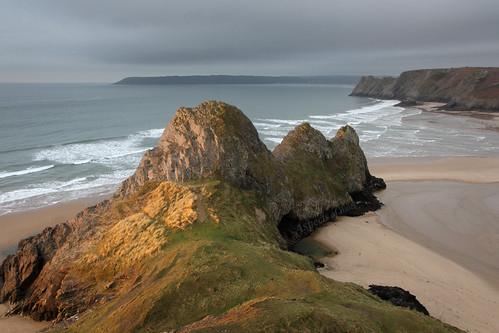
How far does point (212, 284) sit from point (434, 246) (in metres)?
17.7

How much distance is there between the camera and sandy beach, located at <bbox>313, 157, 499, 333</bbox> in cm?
2092

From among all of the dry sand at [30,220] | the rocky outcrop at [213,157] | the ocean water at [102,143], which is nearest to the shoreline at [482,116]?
the ocean water at [102,143]

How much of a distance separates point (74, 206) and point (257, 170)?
16.9 metres

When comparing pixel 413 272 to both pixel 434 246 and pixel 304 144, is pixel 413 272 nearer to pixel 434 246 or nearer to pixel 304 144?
pixel 434 246

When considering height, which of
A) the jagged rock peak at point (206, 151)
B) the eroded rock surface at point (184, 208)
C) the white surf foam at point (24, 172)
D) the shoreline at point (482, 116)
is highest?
the jagged rock peak at point (206, 151)

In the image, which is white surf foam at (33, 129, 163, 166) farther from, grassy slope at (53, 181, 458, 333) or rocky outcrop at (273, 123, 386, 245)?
grassy slope at (53, 181, 458, 333)

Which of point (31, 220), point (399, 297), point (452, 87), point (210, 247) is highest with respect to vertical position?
point (210, 247)

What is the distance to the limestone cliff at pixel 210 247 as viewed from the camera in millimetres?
13500

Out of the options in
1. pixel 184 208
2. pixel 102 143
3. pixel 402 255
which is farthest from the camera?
pixel 102 143

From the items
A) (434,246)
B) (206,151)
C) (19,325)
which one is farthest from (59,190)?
(434,246)

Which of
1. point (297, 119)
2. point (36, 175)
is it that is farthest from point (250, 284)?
point (297, 119)

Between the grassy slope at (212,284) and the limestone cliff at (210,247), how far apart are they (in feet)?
0.17

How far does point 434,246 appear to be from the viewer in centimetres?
2739

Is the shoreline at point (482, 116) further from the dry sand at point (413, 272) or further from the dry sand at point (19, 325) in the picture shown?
the dry sand at point (19, 325)
